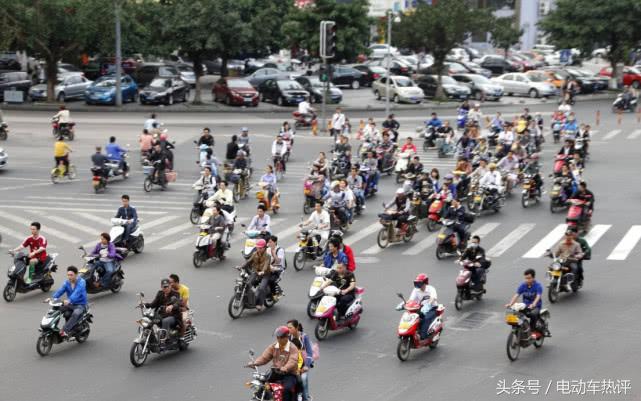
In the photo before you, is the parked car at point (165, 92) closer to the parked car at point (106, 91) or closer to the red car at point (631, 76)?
the parked car at point (106, 91)

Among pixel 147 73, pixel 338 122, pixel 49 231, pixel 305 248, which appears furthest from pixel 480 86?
pixel 305 248

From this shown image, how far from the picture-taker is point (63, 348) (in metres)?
18.5

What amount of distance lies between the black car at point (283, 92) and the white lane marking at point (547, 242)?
106 ft

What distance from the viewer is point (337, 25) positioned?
6222 cm

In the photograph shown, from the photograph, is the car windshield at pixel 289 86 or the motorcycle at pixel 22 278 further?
the car windshield at pixel 289 86

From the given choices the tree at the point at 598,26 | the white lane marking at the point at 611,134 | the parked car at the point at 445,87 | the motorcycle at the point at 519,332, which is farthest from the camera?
the tree at the point at 598,26

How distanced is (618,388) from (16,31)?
44.7m

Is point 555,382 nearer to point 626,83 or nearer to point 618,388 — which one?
point 618,388

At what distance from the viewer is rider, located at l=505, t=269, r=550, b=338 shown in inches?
716

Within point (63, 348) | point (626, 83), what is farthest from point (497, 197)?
point (626, 83)

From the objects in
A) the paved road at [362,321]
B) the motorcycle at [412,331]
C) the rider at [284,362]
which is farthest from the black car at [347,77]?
the rider at [284,362]

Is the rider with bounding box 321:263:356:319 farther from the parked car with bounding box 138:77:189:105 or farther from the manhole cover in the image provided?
the parked car with bounding box 138:77:189:105

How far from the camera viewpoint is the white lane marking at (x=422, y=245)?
26219 millimetres

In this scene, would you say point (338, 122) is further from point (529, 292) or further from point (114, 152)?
point (529, 292)
